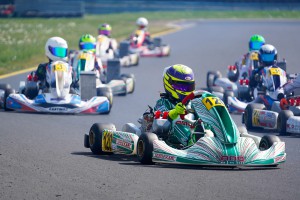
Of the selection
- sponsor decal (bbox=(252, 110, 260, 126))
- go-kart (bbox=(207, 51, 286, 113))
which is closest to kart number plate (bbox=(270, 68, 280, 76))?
go-kart (bbox=(207, 51, 286, 113))

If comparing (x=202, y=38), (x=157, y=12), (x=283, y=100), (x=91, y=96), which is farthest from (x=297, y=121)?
(x=157, y=12)

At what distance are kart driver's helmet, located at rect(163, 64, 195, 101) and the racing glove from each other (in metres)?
0.35

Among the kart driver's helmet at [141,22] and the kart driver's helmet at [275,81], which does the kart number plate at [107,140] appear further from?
the kart driver's helmet at [141,22]

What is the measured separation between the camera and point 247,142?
10.0 m

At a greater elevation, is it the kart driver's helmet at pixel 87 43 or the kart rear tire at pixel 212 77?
the kart driver's helmet at pixel 87 43

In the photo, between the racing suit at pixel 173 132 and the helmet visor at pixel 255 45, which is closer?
the racing suit at pixel 173 132

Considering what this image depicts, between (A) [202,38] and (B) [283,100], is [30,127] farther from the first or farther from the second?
(A) [202,38]

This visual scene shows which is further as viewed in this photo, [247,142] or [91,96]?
[91,96]

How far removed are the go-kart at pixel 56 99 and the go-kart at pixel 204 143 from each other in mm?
5061

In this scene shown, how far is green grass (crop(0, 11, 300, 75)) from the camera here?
26.0 meters

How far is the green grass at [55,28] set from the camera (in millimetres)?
26031

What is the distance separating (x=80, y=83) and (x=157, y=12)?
39.2 metres

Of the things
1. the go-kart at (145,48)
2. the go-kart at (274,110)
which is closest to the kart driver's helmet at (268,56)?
the go-kart at (274,110)

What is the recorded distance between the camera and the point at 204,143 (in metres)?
9.91
